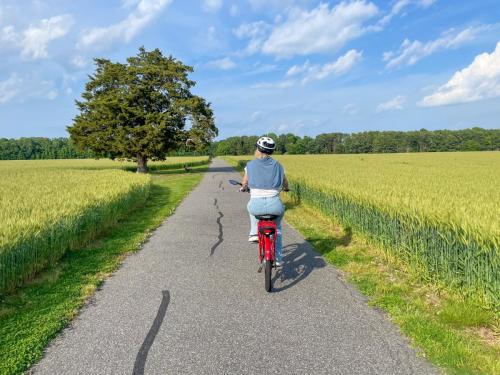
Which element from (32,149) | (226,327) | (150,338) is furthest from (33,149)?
(226,327)

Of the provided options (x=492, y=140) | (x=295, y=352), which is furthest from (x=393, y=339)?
(x=492, y=140)

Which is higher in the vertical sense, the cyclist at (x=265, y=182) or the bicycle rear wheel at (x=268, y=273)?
the cyclist at (x=265, y=182)

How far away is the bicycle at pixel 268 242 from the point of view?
5.16 meters

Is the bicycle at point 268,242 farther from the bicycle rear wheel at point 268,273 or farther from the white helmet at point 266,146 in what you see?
the white helmet at point 266,146

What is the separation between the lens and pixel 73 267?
21.3ft

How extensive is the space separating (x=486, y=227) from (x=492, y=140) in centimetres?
12204

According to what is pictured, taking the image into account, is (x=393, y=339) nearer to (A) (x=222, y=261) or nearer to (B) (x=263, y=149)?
(B) (x=263, y=149)

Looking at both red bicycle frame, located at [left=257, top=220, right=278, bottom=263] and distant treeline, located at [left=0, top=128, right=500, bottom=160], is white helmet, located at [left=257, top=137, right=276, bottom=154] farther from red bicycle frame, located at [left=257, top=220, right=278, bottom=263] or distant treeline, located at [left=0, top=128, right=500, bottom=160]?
distant treeline, located at [left=0, top=128, right=500, bottom=160]

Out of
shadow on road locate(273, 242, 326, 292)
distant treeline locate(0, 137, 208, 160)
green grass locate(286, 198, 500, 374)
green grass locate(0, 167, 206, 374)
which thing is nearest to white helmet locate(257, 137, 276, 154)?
shadow on road locate(273, 242, 326, 292)

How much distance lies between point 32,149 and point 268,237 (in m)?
138

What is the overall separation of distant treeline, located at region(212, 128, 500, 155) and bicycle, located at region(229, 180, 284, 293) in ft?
395

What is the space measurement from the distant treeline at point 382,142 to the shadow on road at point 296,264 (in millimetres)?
118271

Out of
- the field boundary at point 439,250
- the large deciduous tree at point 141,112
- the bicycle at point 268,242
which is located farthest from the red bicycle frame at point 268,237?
the large deciduous tree at point 141,112

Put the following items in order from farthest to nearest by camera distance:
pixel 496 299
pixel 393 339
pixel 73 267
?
pixel 73 267 → pixel 496 299 → pixel 393 339
